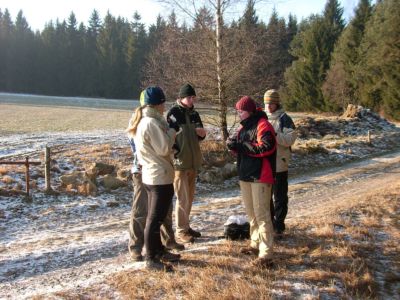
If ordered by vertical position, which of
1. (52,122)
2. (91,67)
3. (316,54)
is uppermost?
(91,67)

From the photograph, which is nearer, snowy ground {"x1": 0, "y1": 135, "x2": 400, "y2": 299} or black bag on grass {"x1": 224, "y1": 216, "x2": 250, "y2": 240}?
snowy ground {"x1": 0, "y1": 135, "x2": 400, "y2": 299}

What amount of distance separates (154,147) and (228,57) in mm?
10677

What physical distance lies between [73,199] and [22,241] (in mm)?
2914

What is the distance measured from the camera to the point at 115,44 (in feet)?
261

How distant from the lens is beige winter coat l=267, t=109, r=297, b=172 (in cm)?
564

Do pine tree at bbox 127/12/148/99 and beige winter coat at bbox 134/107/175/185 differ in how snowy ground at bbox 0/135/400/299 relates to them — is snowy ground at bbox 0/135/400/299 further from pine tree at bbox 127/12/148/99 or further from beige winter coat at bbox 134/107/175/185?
pine tree at bbox 127/12/148/99

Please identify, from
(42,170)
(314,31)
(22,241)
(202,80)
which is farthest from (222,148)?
(314,31)

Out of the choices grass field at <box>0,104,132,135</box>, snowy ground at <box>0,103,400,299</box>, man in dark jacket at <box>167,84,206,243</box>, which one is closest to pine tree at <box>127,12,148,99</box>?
grass field at <box>0,104,132,135</box>

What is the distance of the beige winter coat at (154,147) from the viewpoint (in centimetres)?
475

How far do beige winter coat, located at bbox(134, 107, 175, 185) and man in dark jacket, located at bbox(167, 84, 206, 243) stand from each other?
94cm

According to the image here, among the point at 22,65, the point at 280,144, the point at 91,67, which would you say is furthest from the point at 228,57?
the point at 22,65

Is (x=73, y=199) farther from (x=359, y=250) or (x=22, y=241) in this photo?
(x=359, y=250)

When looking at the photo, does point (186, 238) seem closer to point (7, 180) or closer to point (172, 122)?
point (172, 122)

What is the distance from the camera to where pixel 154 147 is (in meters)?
4.77
